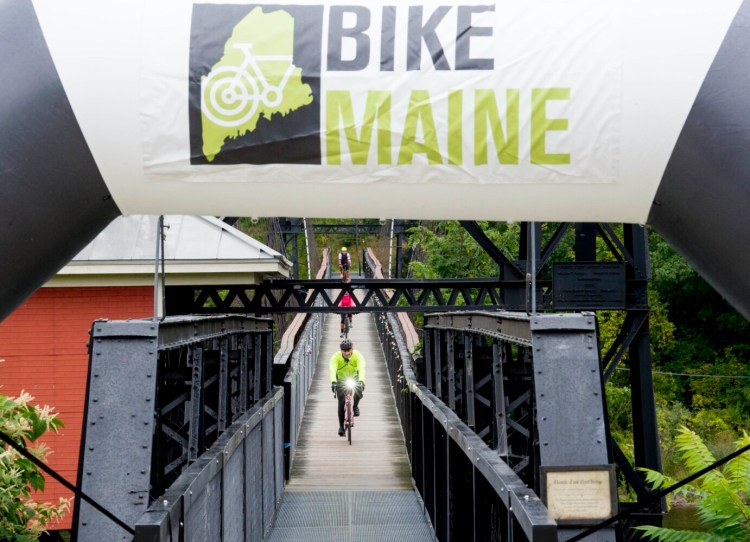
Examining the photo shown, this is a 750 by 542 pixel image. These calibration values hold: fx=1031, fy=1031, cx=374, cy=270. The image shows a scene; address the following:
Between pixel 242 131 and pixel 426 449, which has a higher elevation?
pixel 242 131

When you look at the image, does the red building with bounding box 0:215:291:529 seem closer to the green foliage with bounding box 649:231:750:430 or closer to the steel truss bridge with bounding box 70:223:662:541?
the steel truss bridge with bounding box 70:223:662:541

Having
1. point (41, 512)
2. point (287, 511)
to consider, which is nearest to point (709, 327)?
point (287, 511)

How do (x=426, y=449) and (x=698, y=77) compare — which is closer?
(x=698, y=77)

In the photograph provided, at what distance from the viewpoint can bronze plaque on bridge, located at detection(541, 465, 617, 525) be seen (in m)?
4.60

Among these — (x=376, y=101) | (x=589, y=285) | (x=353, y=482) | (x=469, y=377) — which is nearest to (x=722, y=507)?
(x=376, y=101)

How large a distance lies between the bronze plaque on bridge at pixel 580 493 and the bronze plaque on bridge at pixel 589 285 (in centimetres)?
845

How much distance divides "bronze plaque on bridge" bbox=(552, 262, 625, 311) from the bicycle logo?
9.50m

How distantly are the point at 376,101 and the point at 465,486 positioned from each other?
4505mm

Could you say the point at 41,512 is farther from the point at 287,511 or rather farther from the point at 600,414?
the point at 287,511

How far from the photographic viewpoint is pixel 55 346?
1365cm

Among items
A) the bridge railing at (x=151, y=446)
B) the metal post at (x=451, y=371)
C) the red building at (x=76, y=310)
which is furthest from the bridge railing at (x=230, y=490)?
the red building at (x=76, y=310)

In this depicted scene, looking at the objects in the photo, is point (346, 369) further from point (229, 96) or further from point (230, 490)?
point (229, 96)

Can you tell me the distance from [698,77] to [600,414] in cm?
179

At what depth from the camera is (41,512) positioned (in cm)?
621
